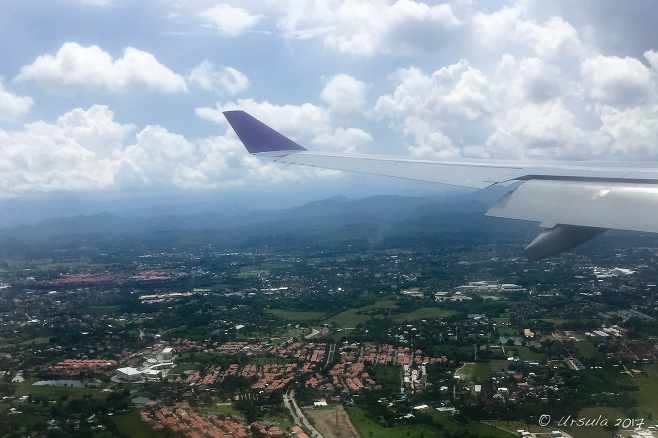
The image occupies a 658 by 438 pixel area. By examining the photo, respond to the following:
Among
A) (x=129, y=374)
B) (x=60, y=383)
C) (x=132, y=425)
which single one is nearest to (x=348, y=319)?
(x=129, y=374)

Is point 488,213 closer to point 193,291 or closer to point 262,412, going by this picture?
point 262,412

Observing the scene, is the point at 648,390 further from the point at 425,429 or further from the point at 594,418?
the point at 425,429

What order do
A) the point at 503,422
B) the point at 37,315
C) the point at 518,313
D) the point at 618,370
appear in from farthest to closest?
the point at 37,315
the point at 518,313
the point at 618,370
the point at 503,422

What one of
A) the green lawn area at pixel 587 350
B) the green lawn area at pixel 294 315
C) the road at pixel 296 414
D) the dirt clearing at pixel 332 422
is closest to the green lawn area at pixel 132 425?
the road at pixel 296 414

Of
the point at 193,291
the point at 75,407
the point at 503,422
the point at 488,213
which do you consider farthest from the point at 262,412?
the point at 193,291

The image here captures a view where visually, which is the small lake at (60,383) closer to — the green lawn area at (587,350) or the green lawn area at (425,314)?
the green lawn area at (425,314)

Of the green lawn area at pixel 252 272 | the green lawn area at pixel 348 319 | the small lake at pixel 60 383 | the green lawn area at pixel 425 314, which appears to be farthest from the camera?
the green lawn area at pixel 252 272

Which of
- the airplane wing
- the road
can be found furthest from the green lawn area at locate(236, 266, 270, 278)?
the airplane wing
